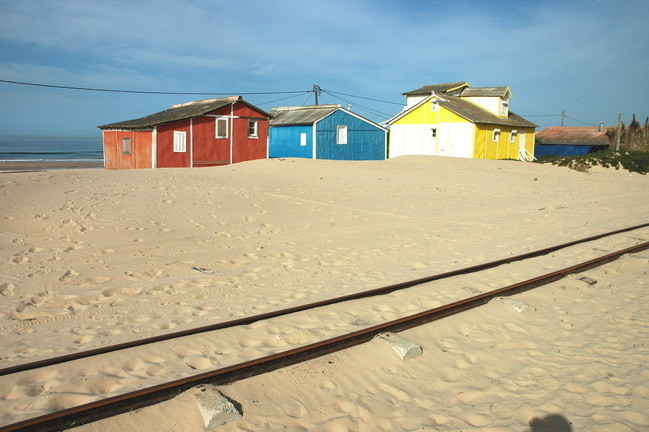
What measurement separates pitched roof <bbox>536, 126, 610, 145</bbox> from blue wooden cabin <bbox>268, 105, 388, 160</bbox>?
33.4 m

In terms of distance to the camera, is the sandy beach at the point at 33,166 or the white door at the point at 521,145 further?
the white door at the point at 521,145

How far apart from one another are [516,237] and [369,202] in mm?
5350

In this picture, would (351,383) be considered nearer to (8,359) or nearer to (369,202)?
(8,359)

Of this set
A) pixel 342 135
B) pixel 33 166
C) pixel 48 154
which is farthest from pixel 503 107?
pixel 48 154

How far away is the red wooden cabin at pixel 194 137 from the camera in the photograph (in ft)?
88.1

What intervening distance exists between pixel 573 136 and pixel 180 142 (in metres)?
51.3

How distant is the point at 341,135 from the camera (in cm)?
3488

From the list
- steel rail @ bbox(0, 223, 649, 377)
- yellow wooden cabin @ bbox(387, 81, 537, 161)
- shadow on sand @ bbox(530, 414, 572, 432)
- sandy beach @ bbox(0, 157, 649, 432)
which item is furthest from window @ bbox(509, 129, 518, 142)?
shadow on sand @ bbox(530, 414, 572, 432)

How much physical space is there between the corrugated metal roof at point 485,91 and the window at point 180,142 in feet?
89.6

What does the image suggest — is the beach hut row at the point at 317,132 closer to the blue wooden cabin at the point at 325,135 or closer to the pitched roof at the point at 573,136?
the blue wooden cabin at the point at 325,135

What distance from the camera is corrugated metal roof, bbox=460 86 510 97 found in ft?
138

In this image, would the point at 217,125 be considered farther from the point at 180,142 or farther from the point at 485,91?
the point at 485,91

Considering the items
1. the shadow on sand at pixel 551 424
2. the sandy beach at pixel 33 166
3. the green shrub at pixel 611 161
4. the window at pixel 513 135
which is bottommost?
the shadow on sand at pixel 551 424

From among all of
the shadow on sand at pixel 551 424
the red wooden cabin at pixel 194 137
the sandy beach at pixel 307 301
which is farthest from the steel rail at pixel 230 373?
the red wooden cabin at pixel 194 137
